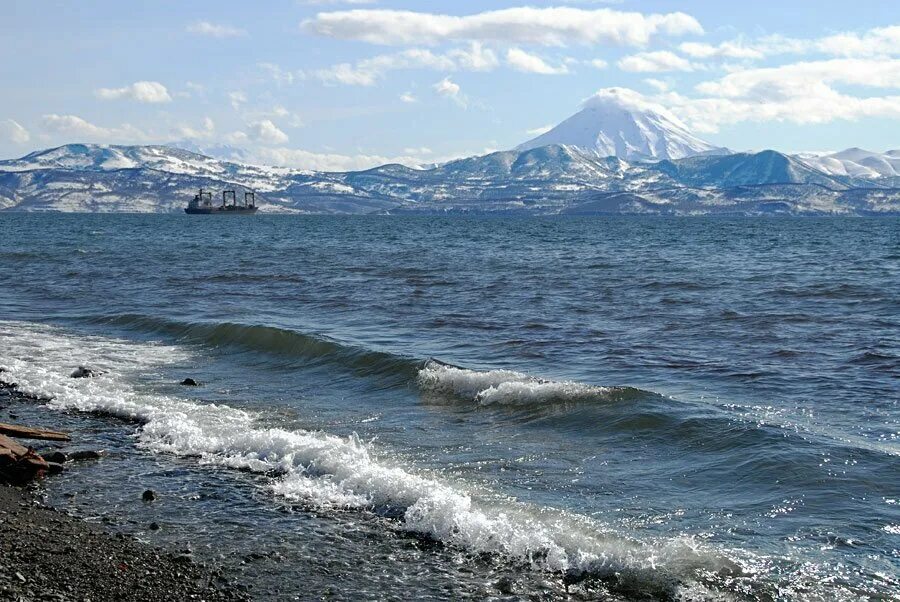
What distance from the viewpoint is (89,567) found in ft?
35.2

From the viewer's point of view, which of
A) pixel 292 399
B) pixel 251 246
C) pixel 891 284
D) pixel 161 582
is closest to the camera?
pixel 161 582


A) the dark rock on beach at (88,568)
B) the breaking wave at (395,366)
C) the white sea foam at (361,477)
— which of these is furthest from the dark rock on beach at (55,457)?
the breaking wave at (395,366)

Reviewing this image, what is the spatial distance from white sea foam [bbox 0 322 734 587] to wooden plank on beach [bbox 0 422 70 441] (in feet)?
4.92

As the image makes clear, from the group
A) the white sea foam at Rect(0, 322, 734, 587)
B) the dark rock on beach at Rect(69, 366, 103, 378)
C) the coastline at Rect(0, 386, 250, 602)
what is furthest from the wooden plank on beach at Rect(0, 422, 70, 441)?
the dark rock on beach at Rect(69, 366, 103, 378)

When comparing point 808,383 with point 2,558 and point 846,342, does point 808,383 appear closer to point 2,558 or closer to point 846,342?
point 846,342

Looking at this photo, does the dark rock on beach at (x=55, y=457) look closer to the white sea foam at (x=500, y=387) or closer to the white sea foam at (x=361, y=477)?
the white sea foam at (x=361, y=477)

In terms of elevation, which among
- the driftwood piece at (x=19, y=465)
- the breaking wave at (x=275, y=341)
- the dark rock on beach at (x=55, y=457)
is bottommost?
the breaking wave at (x=275, y=341)

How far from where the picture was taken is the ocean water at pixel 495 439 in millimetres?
11445

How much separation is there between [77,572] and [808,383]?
59.6 ft

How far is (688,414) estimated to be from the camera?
1908cm

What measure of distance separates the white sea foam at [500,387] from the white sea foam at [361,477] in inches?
2.6

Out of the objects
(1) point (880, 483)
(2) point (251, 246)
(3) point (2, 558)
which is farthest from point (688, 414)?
(2) point (251, 246)

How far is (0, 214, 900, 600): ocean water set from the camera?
11.4m

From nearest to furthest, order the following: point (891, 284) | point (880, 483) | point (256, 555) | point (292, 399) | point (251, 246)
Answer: point (256, 555) → point (880, 483) → point (292, 399) → point (891, 284) → point (251, 246)
